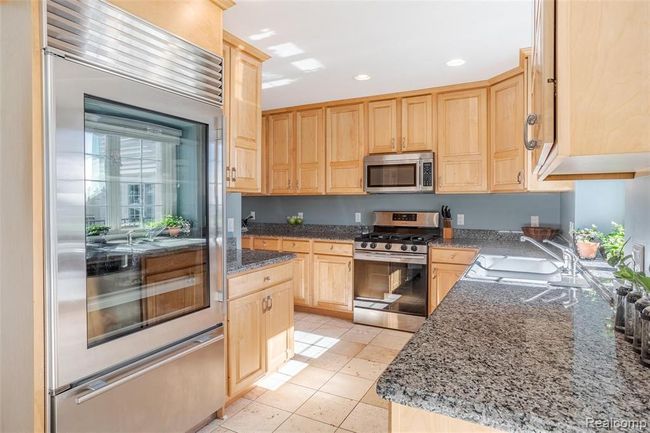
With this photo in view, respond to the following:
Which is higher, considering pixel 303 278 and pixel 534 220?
pixel 534 220

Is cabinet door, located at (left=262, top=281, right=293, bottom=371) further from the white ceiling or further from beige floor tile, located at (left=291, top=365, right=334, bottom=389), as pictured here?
the white ceiling

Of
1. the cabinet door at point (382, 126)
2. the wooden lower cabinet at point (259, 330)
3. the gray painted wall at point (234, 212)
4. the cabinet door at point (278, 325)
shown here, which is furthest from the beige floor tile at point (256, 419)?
the cabinet door at point (382, 126)

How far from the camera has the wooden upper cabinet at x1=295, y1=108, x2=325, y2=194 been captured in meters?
4.29

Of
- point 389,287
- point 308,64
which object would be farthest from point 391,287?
point 308,64

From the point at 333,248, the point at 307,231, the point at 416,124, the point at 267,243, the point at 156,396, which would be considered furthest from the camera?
the point at 307,231

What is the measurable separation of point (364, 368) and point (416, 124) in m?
2.43

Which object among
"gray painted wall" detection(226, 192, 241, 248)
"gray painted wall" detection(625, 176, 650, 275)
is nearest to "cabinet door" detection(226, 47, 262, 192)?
"gray painted wall" detection(226, 192, 241, 248)

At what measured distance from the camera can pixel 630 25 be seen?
2.06 ft

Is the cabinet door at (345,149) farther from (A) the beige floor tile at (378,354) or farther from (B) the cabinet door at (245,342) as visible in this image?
(B) the cabinet door at (245,342)

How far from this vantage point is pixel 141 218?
5.29 feet

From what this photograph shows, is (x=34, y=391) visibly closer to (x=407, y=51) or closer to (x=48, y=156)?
(x=48, y=156)

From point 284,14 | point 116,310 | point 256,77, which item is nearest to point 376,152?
point 256,77

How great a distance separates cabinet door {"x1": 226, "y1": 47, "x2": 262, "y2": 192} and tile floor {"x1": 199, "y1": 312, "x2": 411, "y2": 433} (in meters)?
1.38

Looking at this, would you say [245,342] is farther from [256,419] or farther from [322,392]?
[322,392]
